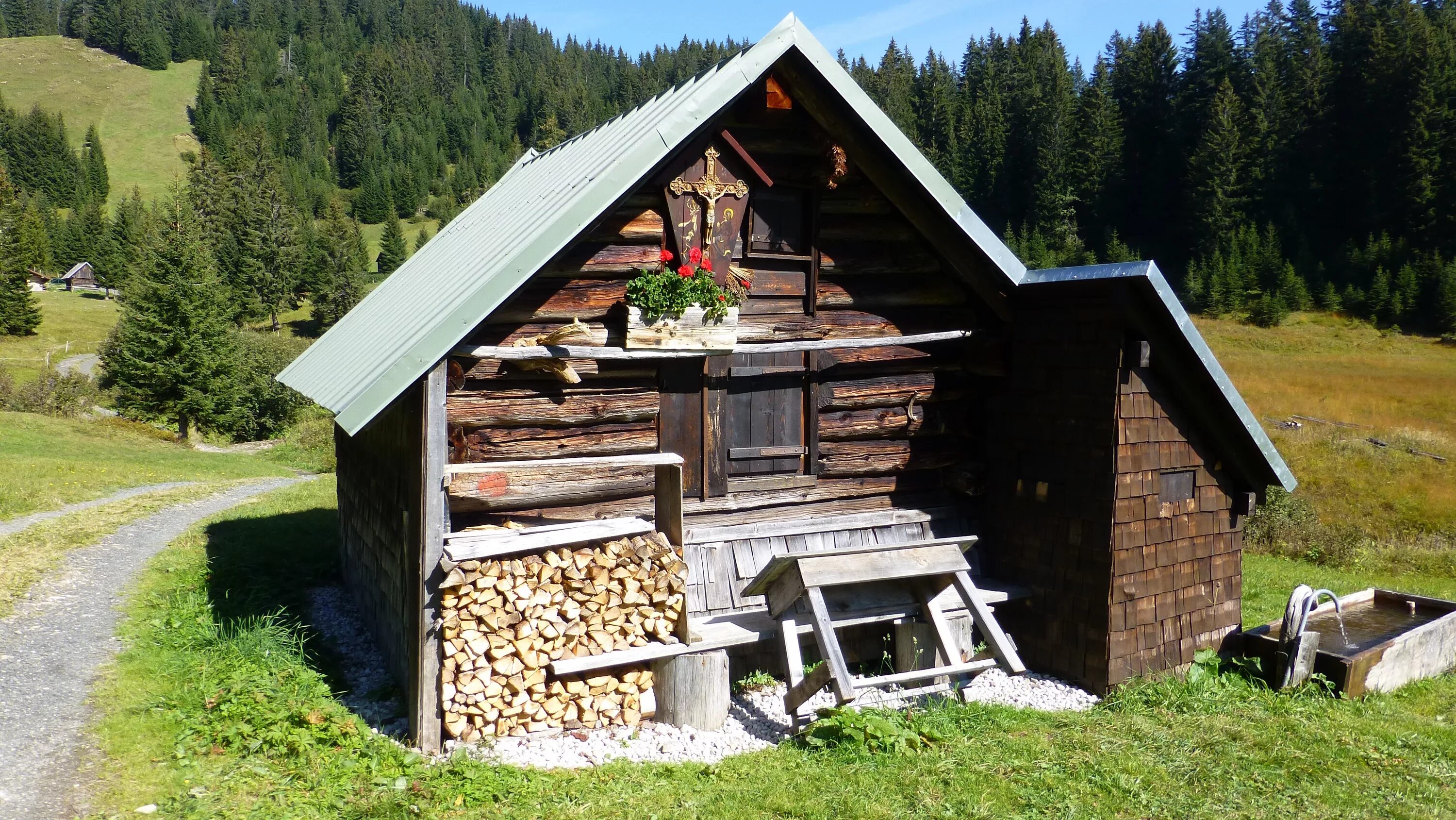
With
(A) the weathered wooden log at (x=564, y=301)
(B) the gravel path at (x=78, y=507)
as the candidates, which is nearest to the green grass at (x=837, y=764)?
(A) the weathered wooden log at (x=564, y=301)

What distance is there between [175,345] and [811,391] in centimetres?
3272

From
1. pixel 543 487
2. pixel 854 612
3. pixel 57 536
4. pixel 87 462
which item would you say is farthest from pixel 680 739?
pixel 87 462

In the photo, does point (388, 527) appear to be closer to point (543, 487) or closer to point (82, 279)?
point (543, 487)

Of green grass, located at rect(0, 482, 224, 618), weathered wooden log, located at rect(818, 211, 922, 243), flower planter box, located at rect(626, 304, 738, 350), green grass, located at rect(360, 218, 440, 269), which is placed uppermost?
green grass, located at rect(360, 218, 440, 269)

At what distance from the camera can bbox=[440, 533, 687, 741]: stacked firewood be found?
6.91 meters

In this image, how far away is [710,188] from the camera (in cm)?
802

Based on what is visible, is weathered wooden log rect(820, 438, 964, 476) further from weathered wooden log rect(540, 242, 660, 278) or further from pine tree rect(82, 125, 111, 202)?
pine tree rect(82, 125, 111, 202)

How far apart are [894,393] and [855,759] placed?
385cm

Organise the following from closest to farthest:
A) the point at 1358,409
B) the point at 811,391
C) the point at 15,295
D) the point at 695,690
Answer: the point at 695,690, the point at 811,391, the point at 1358,409, the point at 15,295

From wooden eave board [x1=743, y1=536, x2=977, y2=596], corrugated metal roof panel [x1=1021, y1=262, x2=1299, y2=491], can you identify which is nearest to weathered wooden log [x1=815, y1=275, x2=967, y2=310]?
corrugated metal roof panel [x1=1021, y1=262, x2=1299, y2=491]

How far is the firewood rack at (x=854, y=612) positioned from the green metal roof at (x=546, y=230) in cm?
281

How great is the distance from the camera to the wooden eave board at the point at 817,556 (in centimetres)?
756

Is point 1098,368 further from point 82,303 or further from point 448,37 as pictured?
point 448,37

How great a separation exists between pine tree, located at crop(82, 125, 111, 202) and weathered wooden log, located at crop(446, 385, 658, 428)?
389 feet
